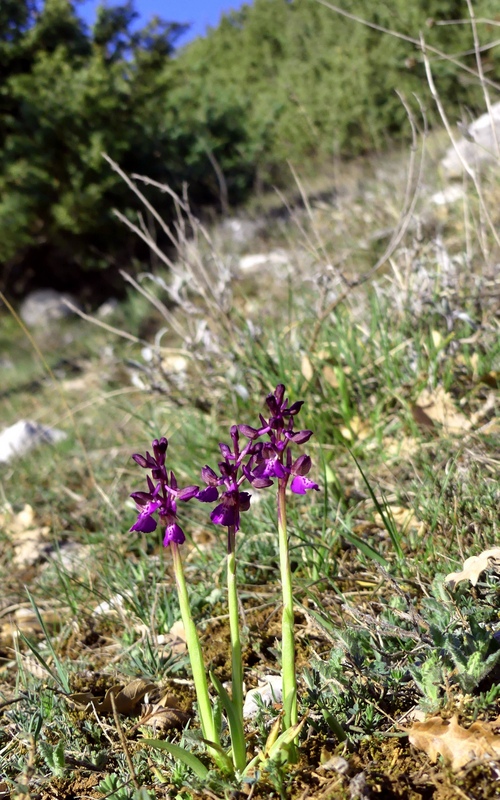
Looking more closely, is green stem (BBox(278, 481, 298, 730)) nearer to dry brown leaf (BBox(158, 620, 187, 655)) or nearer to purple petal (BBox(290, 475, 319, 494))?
purple petal (BBox(290, 475, 319, 494))

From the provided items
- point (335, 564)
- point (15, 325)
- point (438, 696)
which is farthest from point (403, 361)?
point (15, 325)

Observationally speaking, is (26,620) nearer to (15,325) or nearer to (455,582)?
(455,582)

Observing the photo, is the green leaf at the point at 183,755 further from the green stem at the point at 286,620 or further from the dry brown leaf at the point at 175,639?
the dry brown leaf at the point at 175,639

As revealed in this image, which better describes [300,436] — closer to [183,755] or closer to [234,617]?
[234,617]

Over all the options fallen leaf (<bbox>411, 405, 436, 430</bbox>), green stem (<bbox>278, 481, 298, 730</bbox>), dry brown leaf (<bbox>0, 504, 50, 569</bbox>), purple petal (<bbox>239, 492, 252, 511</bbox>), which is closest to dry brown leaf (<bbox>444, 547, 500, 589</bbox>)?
green stem (<bbox>278, 481, 298, 730</bbox>)

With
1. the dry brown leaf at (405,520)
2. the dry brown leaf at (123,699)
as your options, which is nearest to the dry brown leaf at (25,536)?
the dry brown leaf at (123,699)

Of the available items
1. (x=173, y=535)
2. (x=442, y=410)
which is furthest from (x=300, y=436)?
(x=442, y=410)
